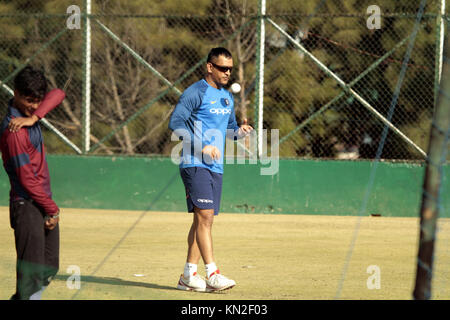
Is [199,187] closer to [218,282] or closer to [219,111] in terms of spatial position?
[219,111]

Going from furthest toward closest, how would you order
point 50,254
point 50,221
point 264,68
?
point 264,68
point 50,254
point 50,221

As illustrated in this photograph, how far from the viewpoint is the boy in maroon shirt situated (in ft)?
16.7

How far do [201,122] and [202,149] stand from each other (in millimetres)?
229

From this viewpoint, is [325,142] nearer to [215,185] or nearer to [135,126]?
[135,126]

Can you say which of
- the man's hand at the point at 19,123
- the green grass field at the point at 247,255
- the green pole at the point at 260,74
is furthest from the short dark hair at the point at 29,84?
the green pole at the point at 260,74

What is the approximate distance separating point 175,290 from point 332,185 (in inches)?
257

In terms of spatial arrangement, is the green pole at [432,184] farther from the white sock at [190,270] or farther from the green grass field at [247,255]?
the white sock at [190,270]

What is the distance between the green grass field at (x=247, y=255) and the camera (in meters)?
6.73

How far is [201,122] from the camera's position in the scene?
6.71 meters

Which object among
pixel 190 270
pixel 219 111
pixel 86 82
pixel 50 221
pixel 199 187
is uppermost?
pixel 86 82

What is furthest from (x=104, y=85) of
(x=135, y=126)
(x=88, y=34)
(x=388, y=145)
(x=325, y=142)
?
(x=388, y=145)

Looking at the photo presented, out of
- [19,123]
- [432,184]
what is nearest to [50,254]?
[19,123]

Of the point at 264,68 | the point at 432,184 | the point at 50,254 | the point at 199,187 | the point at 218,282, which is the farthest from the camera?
the point at 264,68

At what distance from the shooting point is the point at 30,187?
510cm
